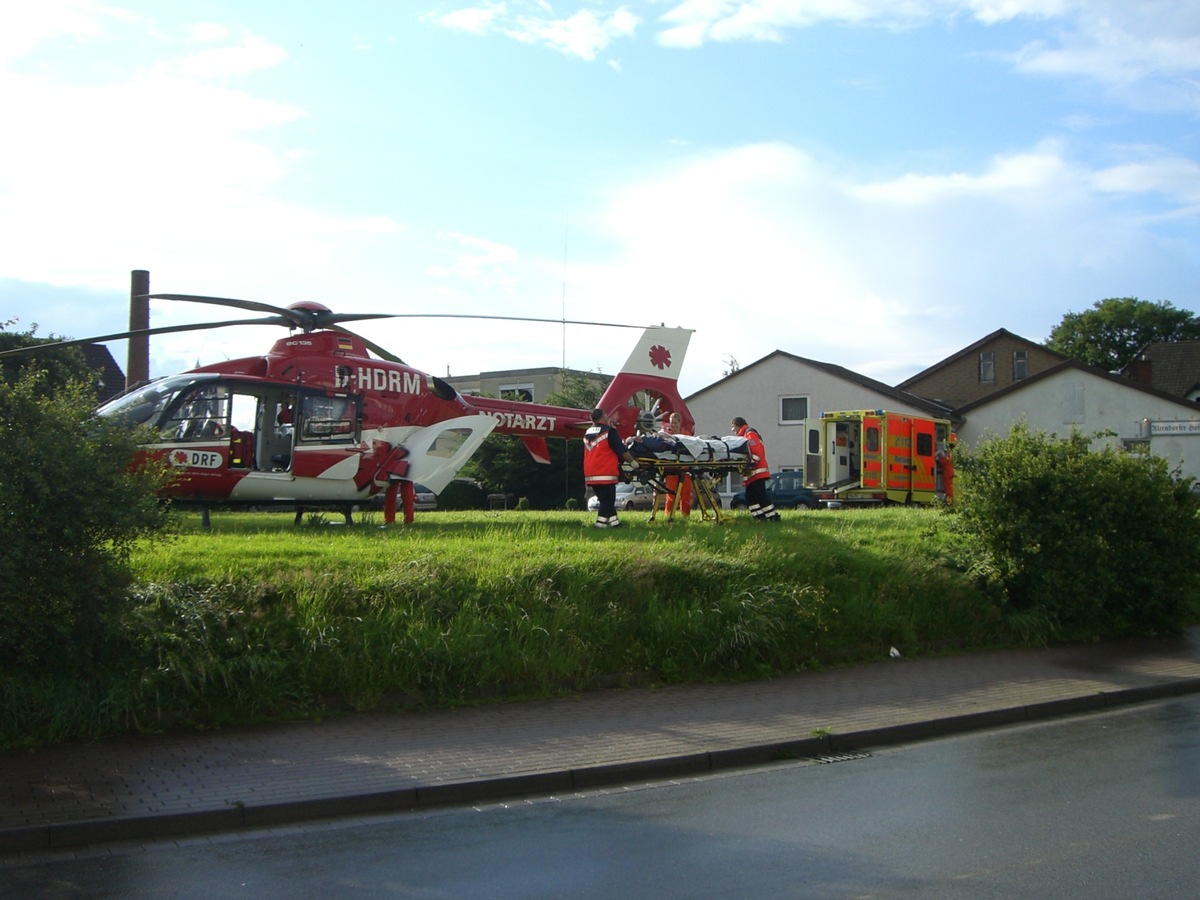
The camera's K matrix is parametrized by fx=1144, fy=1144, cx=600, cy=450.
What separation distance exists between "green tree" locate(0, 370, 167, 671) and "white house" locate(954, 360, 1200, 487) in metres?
38.5

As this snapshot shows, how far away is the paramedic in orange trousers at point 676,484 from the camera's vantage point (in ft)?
59.6

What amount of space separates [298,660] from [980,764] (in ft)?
18.0

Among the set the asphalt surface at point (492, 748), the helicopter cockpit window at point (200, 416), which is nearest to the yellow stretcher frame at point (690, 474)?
the asphalt surface at point (492, 748)

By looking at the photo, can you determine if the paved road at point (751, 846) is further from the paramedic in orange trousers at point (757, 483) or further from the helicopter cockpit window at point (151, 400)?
the helicopter cockpit window at point (151, 400)

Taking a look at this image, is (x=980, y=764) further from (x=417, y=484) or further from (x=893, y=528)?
(x=417, y=484)

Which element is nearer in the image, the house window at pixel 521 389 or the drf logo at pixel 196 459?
the drf logo at pixel 196 459

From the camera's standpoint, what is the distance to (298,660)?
374 inches

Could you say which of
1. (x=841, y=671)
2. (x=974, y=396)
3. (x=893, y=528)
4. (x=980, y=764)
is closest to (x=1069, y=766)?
(x=980, y=764)

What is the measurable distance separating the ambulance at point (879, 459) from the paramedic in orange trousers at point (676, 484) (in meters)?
10.9

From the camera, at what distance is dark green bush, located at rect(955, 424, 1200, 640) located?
46.6 ft

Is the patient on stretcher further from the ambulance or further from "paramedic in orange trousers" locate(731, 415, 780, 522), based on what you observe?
the ambulance

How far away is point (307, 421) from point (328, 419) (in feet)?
1.11

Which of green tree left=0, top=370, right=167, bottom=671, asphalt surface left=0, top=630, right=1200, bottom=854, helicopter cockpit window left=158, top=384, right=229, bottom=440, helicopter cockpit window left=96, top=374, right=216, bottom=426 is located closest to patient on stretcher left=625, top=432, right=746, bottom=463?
asphalt surface left=0, top=630, right=1200, bottom=854

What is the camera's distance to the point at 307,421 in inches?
659
